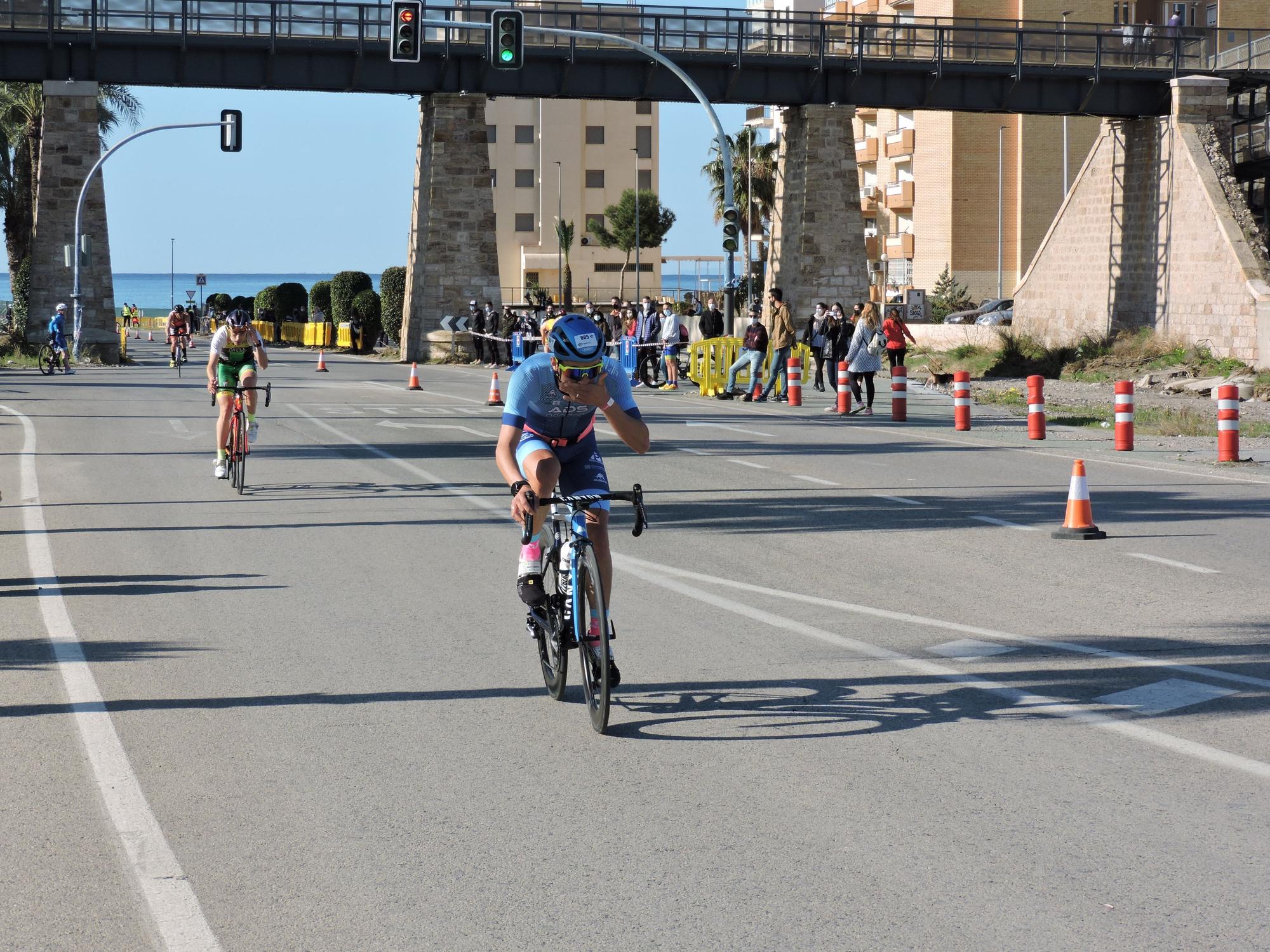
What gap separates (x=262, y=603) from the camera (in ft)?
32.2

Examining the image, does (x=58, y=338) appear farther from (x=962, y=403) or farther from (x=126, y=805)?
(x=126, y=805)

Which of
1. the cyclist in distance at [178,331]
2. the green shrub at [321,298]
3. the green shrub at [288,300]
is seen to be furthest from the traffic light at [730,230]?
the green shrub at [288,300]

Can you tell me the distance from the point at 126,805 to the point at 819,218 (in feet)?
144

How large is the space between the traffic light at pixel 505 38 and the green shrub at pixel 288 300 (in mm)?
50494

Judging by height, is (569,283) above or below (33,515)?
above

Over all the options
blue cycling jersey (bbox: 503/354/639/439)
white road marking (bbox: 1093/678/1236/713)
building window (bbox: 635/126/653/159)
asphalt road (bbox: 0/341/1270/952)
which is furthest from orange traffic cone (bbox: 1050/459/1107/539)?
building window (bbox: 635/126/653/159)

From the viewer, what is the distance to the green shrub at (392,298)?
61312mm

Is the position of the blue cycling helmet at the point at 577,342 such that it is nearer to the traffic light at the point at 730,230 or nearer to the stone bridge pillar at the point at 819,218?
the traffic light at the point at 730,230

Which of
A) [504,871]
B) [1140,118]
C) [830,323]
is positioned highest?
[1140,118]

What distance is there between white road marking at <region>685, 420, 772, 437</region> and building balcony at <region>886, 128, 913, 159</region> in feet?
182

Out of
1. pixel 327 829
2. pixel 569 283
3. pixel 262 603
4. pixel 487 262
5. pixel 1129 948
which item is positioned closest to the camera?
pixel 1129 948

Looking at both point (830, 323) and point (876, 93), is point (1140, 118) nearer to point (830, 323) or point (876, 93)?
point (876, 93)

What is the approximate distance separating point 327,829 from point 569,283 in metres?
→ 96.7

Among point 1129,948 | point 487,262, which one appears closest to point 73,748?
point 1129,948
